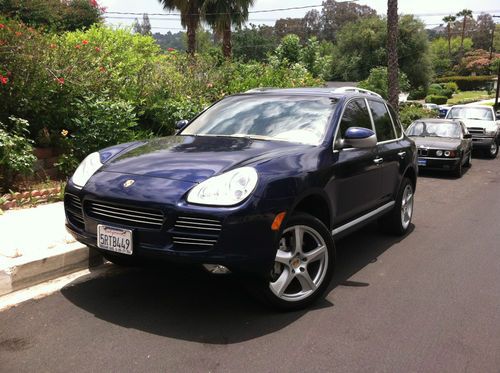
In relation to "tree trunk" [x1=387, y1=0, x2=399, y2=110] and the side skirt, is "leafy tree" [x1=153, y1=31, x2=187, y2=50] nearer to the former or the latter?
"tree trunk" [x1=387, y1=0, x2=399, y2=110]

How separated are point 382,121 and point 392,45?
13421mm

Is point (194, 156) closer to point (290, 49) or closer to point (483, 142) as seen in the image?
point (483, 142)

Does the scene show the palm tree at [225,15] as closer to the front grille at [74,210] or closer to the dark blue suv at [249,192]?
the dark blue suv at [249,192]

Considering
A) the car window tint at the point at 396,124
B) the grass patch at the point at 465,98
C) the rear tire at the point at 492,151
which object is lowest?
the grass patch at the point at 465,98

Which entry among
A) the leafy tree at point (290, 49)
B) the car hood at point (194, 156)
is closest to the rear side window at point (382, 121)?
the car hood at point (194, 156)

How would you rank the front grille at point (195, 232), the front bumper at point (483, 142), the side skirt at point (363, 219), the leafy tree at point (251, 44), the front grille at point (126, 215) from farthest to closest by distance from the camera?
1. the leafy tree at point (251, 44)
2. the front bumper at point (483, 142)
3. the side skirt at point (363, 219)
4. the front grille at point (126, 215)
5. the front grille at point (195, 232)

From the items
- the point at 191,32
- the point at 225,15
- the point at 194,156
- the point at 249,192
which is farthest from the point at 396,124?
the point at 225,15

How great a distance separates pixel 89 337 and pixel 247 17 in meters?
23.4

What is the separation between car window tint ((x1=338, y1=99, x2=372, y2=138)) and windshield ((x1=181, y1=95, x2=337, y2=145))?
6.2 inches

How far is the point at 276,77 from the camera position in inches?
531

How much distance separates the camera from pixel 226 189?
3.46 metres

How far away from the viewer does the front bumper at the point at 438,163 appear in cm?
1187

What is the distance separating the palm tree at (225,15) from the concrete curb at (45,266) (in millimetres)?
19742

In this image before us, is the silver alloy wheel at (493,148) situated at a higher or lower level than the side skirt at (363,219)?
lower
